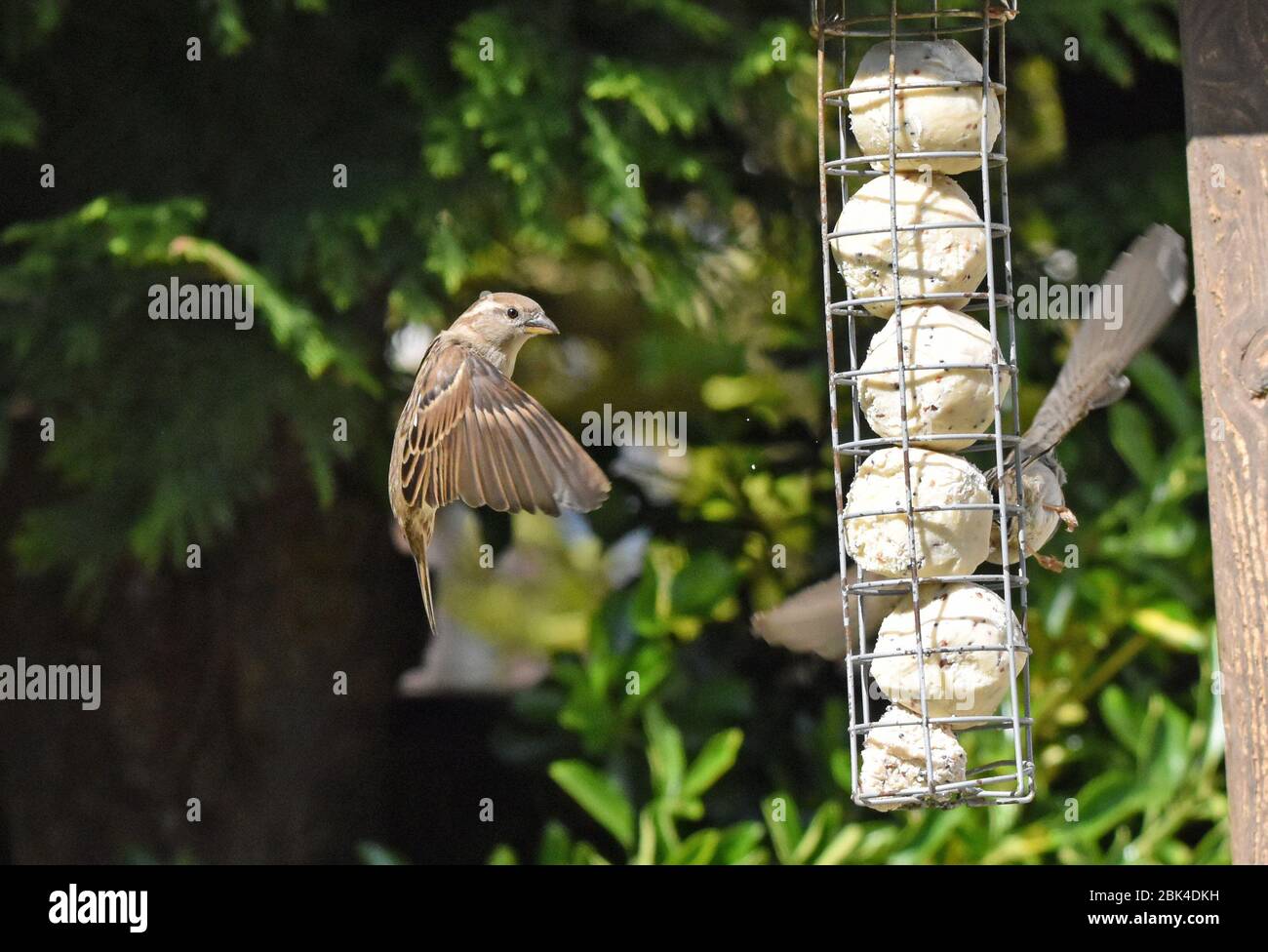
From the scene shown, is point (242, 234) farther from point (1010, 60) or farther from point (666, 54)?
point (1010, 60)

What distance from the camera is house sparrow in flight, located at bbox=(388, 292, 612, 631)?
8.64 ft

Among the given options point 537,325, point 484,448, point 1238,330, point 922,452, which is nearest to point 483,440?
point 484,448

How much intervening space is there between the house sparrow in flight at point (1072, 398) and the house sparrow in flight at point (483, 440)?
441mm

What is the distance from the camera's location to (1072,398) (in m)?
2.70

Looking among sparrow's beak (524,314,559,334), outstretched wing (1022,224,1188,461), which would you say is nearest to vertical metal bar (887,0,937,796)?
outstretched wing (1022,224,1188,461)

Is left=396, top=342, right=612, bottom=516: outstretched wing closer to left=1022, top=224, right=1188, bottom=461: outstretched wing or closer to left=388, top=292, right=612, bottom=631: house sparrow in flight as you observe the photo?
left=388, top=292, right=612, bottom=631: house sparrow in flight

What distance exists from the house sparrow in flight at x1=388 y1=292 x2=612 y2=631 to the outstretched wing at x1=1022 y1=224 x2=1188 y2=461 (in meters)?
0.73

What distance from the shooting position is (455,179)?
4.16 metres

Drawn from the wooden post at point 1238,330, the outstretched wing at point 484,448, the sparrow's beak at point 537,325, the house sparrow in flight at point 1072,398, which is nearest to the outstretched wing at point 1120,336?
the house sparrow in flight at point 1072,398

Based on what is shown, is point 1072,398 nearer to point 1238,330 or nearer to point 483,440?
point 1238,330

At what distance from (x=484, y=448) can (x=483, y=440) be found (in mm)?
27

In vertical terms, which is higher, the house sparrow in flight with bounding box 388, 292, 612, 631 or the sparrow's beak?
the sparrow's beak

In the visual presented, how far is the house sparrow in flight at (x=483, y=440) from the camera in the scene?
2.63 m
